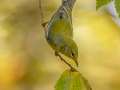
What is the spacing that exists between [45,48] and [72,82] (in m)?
1.47

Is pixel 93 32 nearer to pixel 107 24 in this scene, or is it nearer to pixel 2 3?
pixel 107 24

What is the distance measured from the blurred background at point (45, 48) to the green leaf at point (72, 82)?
1.36 meters

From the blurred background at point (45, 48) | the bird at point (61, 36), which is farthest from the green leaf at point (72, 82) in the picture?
the blurred background at point (45, 48)

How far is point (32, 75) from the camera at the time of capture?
192 centimetres

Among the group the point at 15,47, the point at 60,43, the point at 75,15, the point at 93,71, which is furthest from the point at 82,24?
the point at 60,43

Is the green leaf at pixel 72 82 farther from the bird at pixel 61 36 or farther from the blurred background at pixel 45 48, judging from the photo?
the blurred background at pixel 45 48

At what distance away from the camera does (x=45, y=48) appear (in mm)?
1969

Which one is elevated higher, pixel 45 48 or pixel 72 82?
pixel 45 48

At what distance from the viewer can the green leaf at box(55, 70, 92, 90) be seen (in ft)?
1.63

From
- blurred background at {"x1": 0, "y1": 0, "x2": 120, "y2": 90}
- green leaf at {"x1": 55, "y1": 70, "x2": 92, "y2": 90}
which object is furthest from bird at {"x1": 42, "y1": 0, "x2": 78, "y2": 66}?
blurred background at {"x1": 0, "y1": 0, "x2": 120, "y2": 90}

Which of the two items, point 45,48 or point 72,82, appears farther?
point 45,48

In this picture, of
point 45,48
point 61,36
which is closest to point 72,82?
point 61,36

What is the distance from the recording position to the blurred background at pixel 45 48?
1.89m

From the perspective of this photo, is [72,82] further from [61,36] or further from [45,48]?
[45,48]
